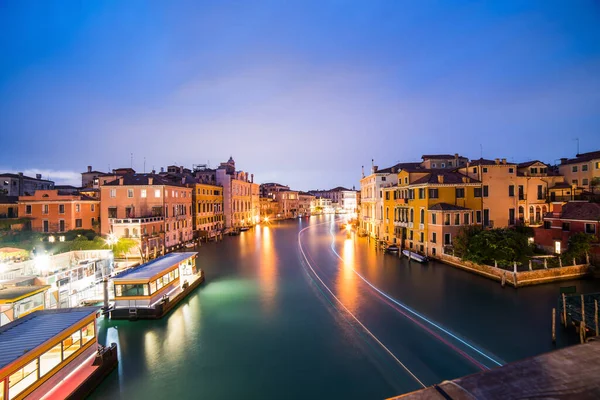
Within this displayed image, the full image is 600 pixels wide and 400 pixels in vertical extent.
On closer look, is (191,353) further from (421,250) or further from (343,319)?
(421,250)

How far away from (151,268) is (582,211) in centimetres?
2971

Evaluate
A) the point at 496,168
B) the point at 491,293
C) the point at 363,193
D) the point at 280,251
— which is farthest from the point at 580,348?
the point at 363,193

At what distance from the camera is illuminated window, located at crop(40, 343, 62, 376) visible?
27.1 feet

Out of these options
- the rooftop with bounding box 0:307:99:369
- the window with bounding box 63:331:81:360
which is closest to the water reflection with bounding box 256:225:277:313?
the window with bounding box 63:331:81:360

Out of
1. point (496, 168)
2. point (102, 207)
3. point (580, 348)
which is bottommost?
point (580, 348)

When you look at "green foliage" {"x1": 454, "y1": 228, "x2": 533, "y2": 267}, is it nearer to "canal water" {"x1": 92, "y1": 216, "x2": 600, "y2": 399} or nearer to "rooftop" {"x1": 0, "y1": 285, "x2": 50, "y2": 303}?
"canal water" {"x1": 92, "y1": 216, "x2": 600, "y2": 399}

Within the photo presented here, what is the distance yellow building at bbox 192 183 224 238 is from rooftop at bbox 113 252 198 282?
23.1 m

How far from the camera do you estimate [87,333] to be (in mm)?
9945

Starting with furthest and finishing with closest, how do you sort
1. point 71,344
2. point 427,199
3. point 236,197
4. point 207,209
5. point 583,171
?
point 236,197
point 207,209
point 583,171
point 427,199
point 71,344

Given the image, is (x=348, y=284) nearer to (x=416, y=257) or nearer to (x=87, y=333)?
(x=416, y=257)

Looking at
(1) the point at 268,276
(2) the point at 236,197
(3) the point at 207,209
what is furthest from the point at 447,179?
(2) the point at 236,197

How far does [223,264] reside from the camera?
89.9ft

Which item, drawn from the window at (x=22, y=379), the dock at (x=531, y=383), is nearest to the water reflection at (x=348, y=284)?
the dock at (x=531, y=383)

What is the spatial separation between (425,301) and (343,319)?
17.1 feet
